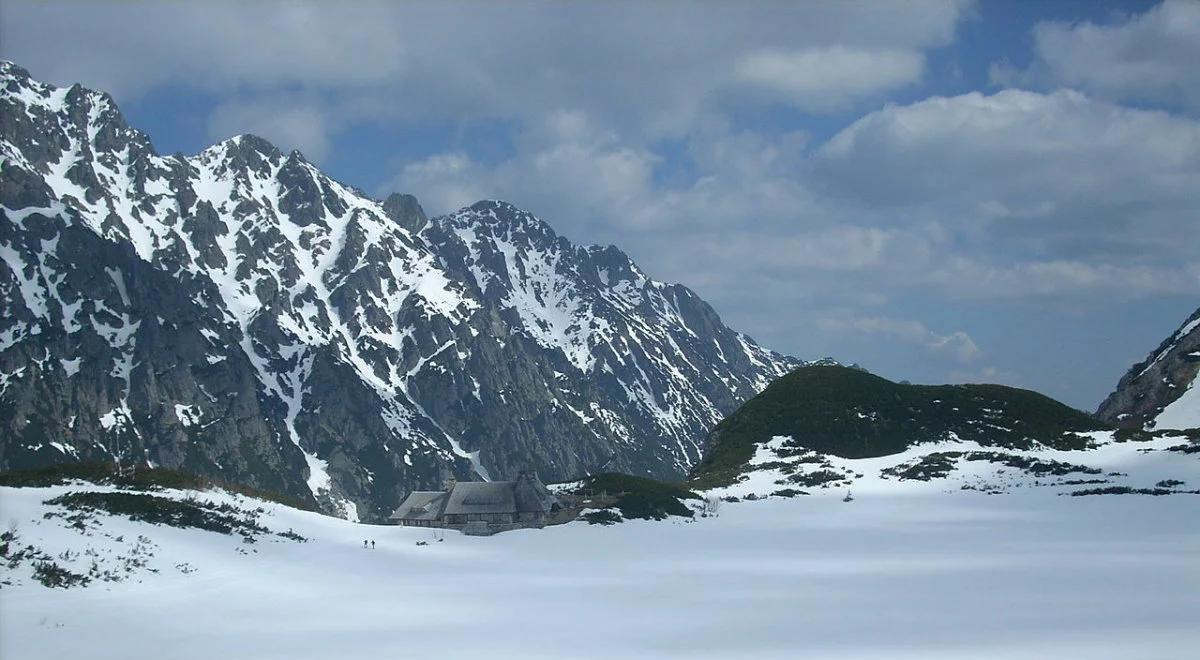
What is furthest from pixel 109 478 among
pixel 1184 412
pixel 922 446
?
pixel 1184 412

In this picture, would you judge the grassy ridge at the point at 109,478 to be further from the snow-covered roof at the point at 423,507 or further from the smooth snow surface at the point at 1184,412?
the smooth snow surface at the point at 1184,412

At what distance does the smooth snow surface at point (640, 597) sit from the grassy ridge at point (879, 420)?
75.4 m

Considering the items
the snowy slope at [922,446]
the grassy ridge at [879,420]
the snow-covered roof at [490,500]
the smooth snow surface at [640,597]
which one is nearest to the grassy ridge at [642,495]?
the snow-covered roof at [490,500]

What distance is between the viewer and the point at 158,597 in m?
40.7

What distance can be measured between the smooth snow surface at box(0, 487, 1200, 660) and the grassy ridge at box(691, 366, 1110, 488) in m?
75.4

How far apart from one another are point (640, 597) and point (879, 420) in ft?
432

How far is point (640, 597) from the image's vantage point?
151ft

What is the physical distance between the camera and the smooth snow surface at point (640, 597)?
33281mm

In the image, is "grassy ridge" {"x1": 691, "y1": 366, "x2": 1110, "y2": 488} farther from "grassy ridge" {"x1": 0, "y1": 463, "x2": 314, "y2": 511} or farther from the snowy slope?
"grassy ridge" {"x1": 0, "y1": 463, "x2": 314, "y2": 511}

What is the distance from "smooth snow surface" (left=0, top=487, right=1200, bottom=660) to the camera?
33.3 m

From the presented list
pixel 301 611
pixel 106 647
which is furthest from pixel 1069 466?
pixel 106 647

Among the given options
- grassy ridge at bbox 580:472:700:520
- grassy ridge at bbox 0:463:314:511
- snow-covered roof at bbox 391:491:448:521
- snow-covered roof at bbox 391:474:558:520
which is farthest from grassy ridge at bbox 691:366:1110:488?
grassy ridge at bbox 0:463:314:511

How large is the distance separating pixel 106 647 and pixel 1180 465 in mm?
110364

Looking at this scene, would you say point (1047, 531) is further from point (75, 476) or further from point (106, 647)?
point (75, 476)
